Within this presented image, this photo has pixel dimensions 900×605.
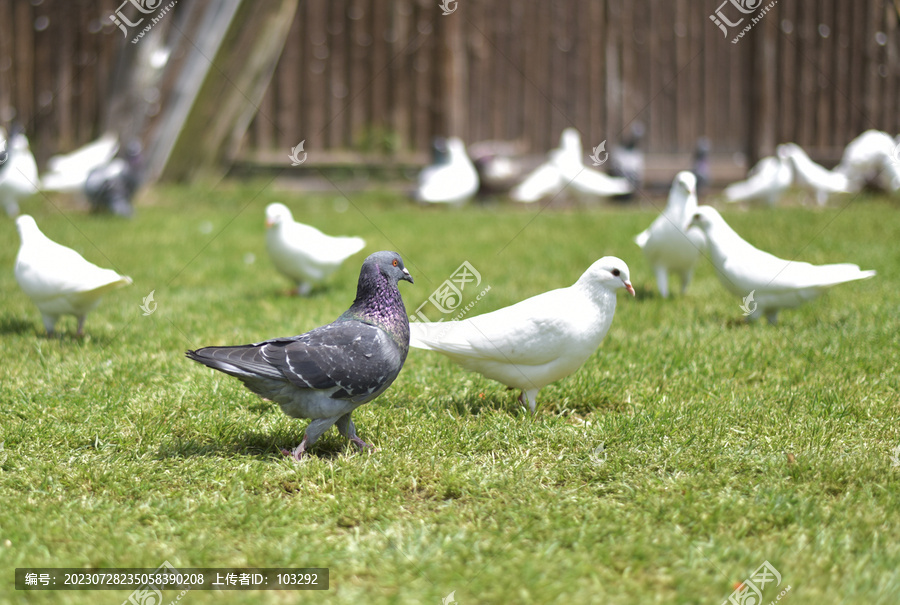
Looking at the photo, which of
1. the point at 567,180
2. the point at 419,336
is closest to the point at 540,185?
the point at 567,180

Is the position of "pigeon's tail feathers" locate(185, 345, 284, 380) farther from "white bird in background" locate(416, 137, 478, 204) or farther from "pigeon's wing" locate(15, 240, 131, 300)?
"white bird in background" locate(416, 137, 478, 204)

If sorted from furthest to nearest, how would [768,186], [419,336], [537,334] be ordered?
[768,186] < [419,336] < [537,334]

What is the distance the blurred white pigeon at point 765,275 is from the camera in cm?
432

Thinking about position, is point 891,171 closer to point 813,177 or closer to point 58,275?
A: point 813,177

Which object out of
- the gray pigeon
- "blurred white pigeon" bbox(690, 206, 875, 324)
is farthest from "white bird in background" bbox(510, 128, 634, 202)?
the gray pigeon

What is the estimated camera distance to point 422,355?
Answer: 14.1 feet

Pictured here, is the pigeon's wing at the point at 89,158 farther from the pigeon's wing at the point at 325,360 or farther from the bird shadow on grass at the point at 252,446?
the pigeon's wing at the point at 325,360

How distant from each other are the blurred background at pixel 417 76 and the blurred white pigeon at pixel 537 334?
22.6ft

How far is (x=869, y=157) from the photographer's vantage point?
8.69m

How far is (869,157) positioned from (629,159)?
2.58 meters

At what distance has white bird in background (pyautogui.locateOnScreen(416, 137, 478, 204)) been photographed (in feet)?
29.0

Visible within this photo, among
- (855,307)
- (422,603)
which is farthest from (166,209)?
(422,603)

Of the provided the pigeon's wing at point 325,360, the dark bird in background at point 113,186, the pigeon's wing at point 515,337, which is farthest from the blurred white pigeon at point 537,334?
the dark bird in background at point 113,186

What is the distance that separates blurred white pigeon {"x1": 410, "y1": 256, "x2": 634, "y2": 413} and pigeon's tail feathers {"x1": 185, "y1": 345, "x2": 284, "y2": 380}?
0.68 metres
